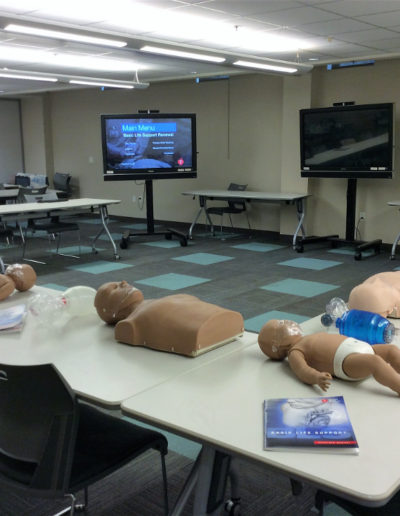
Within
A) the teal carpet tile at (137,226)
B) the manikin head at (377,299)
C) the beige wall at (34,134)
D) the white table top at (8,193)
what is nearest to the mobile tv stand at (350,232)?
the teal carpet tile at (137,226)

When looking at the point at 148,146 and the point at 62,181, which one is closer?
the point at 148,146

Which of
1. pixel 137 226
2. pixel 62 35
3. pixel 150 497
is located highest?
pixel 62 35

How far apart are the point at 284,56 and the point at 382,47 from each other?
1.27 metres

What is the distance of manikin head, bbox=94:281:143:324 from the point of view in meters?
2.09

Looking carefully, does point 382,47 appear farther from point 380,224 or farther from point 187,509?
point 187,509

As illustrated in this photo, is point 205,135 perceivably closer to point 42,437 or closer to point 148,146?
point 148,146

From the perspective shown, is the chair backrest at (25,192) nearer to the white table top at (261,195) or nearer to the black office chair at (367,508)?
the white table top at (261,195)

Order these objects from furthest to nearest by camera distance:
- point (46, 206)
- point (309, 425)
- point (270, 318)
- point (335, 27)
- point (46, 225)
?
point (46, 225)
point (46, 206)
point (335, 27)
point (270, 318)
point (309, 425)

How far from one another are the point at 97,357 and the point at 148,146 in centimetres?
673

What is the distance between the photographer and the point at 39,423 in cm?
156

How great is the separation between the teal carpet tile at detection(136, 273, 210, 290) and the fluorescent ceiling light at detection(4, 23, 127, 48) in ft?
7.80

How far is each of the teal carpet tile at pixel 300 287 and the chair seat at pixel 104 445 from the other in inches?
145

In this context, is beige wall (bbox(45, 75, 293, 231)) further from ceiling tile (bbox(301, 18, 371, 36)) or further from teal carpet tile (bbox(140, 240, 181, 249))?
ceiling tile (bbox(301, 18, 371, 36))

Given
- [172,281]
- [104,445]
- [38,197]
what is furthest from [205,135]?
[104,445]
